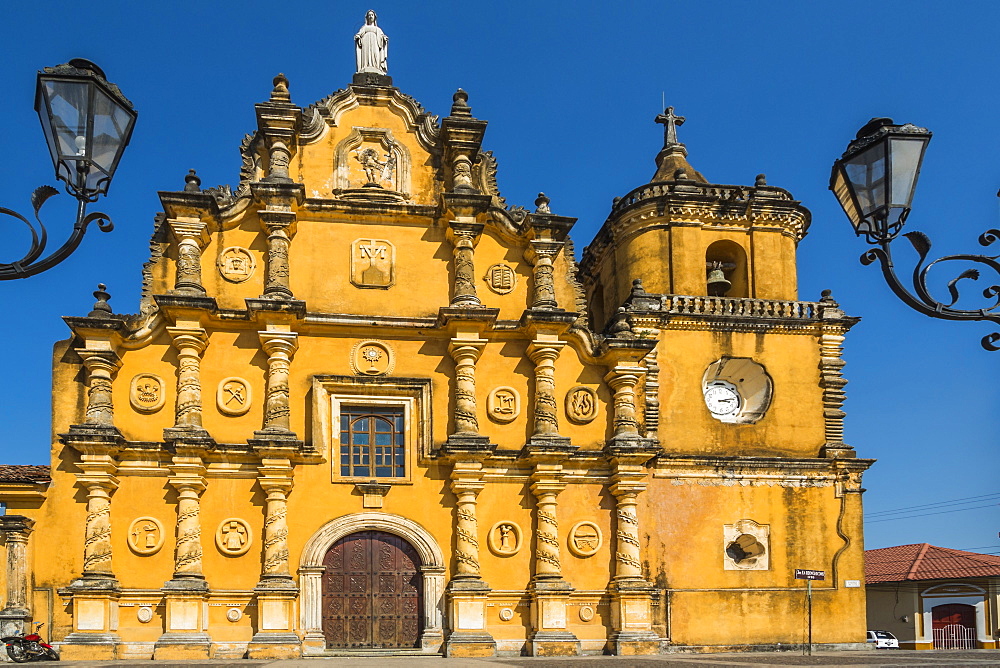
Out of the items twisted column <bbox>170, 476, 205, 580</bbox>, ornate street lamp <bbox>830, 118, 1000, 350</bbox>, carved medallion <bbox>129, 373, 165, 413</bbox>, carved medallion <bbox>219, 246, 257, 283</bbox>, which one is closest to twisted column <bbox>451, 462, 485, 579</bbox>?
twisted column <bbox>170, 476, 205, 580</bbox>

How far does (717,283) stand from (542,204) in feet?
16.6

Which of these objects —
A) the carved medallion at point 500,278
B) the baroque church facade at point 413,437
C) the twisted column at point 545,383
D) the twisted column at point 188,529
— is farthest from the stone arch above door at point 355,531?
the carved medallion at point 500,278

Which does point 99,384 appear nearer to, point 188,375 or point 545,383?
point 188,375

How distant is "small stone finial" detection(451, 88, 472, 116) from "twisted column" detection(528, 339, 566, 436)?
5.47 meters

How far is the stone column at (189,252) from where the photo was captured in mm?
20719

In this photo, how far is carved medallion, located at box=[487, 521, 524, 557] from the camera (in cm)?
2080

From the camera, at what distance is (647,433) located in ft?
74.3

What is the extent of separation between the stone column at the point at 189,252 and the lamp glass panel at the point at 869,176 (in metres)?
16.0

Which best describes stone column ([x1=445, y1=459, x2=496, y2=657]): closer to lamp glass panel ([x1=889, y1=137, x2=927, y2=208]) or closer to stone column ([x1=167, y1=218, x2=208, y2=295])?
stone column ([x1=167, y1=218, x2=208, y2=295])

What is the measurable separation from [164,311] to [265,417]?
2.94 metres

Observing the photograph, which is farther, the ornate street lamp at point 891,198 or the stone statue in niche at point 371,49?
the stone statue in niche at point 371,49

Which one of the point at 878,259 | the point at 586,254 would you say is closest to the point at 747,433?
the point at 586,254

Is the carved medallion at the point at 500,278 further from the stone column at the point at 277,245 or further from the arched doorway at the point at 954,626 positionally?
the arched doorway at the point at 954,626

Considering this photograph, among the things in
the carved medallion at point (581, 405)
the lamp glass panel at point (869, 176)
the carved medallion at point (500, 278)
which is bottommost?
the carved medallion at point (581, 405)
